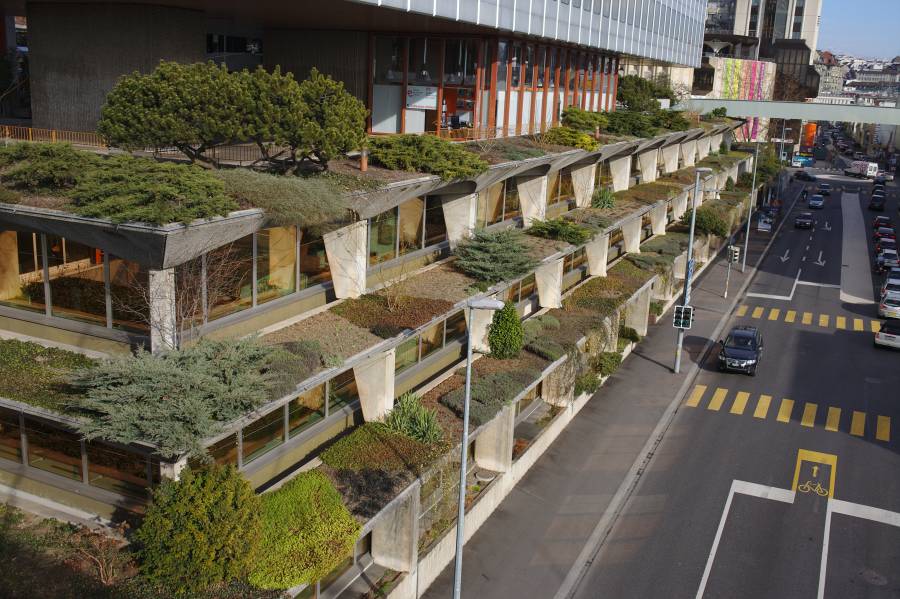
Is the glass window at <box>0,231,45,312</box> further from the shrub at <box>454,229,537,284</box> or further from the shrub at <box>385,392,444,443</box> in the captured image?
the shrub at <box>454,229,537,284</box>

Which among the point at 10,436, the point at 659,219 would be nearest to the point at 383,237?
the point at 10,436

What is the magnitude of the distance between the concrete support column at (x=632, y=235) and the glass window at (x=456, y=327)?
2362 centimetres

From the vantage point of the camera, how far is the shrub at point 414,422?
24.8 metres

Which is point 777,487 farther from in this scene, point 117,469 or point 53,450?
point 53,450

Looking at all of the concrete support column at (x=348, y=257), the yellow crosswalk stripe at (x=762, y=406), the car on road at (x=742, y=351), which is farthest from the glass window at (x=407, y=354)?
the car on road at (x=742, y=351)

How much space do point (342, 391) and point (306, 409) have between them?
1908mm

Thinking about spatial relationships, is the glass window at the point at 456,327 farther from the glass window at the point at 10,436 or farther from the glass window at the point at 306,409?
the glass window at the point at 10,436

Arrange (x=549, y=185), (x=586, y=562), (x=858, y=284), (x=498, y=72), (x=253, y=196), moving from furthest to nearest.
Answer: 1. (x=858, y=284)
2. (x=549, y=185)
3. (x=498, y=72)
4. (x=586, y=562)
5. (x=253, y=196)

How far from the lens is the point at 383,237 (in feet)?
102

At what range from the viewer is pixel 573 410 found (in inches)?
1415

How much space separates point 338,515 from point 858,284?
55054 millimetres

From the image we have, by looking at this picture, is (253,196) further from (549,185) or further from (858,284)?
(858,284)

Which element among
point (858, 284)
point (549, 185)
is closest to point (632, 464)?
point (549, 185)

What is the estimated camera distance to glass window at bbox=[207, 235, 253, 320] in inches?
866
